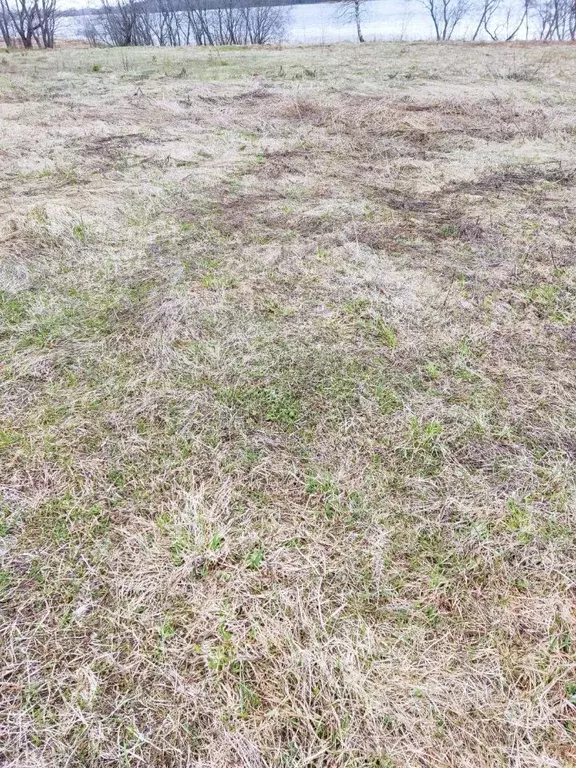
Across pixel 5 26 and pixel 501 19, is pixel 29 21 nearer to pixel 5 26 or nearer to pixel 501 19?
pixel 5 26

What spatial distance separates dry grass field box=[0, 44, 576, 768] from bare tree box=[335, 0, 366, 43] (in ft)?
71.6

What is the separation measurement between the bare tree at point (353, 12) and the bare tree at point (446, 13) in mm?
8225

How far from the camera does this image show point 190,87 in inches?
343

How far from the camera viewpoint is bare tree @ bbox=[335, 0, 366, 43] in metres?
19.7

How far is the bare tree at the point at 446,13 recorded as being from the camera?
2619cm

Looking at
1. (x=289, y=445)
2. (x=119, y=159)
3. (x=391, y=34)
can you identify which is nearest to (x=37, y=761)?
(x=289, y=445)

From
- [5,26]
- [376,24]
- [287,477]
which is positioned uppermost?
[5,26]

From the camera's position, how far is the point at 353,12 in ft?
66.3

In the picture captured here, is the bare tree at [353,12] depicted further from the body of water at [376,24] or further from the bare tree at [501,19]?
the bare tree at [501,19]

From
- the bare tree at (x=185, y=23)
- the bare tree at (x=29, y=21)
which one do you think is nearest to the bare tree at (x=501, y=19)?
the bare tree at (x=185, y=23)

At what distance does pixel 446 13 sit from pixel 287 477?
35953 millimetres

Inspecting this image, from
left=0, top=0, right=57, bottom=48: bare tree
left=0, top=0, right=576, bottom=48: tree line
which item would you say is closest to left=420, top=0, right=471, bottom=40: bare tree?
left=0, top=0, right=576, bottom=48: tree line

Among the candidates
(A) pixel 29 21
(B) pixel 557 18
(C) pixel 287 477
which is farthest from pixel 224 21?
(C) pixel 287 477

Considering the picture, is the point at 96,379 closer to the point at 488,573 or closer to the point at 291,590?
the point at 291,590
